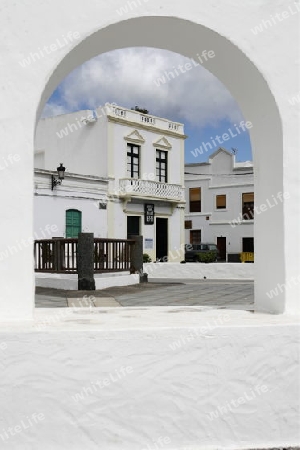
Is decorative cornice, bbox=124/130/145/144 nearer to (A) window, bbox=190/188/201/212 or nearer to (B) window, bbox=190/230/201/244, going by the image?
(A) window, bbox=190/188/201/212

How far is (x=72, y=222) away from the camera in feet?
70.3

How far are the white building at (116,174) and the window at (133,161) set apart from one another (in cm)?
5

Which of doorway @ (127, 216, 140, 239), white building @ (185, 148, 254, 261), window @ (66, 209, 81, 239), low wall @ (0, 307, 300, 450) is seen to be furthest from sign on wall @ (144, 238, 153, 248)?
low wall @ (0, 307, 300, 450)

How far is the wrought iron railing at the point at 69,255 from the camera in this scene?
1241 centimetres

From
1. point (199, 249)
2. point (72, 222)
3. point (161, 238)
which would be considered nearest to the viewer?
point (72, 222)

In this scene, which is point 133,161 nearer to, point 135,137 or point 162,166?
point 135,137

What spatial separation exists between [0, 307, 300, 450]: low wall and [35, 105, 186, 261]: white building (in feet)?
58.5

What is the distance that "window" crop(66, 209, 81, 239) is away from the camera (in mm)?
21219

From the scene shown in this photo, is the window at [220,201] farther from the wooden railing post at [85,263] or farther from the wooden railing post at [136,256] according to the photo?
the wooden railing post at [85,263]

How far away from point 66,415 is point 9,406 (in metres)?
0.30

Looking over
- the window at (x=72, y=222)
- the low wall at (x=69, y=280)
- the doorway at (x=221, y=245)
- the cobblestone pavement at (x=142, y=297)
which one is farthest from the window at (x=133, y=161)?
the cobblestone pavement at (x=142, y=297)

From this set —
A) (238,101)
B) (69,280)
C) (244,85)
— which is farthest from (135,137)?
(244,85)

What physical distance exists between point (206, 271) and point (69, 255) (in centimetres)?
667

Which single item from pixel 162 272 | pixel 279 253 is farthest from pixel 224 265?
pixel 279 253
